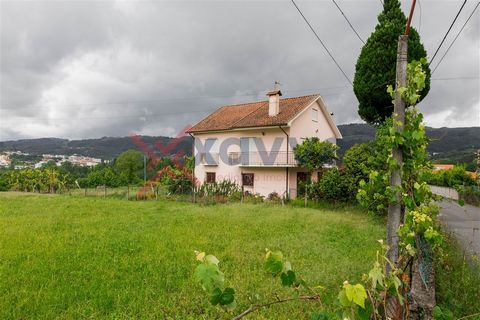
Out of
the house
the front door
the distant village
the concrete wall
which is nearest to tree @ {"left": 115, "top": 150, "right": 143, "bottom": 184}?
the distant village

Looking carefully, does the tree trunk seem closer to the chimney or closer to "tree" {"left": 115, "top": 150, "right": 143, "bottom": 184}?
the chimney

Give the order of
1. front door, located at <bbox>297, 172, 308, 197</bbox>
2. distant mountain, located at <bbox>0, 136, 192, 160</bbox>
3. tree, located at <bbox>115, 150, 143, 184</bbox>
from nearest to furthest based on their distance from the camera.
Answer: front door, located at <bbox>297, 172, 308, 197</bbox> < tree, located at <bbox>115, 150, 143, 184</bbox> < distant mountain, located at <bbox>0, 136, 192, 160</bbox>

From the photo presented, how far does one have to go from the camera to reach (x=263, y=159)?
773 inches

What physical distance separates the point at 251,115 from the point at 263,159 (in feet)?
13.0

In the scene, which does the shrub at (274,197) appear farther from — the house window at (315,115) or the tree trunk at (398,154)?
the tree trunk at (398,154)

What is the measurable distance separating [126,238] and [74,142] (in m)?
138

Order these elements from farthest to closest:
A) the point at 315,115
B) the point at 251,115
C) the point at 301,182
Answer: the point at 251,115
the point at 315,115
the point at 301,182

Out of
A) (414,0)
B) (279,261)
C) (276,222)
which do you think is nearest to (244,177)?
(276,222)

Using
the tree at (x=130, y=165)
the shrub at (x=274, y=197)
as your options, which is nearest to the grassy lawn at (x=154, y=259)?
the shrub at (x=274, y=197)

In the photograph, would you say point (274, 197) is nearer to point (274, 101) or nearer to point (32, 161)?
point (274, 101)

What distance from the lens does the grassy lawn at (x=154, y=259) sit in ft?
13.9

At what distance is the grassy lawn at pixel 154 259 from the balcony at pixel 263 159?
A: 23.2 ft

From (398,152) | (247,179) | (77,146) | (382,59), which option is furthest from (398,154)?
(77,146)

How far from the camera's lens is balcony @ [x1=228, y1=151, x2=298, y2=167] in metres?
18.7
